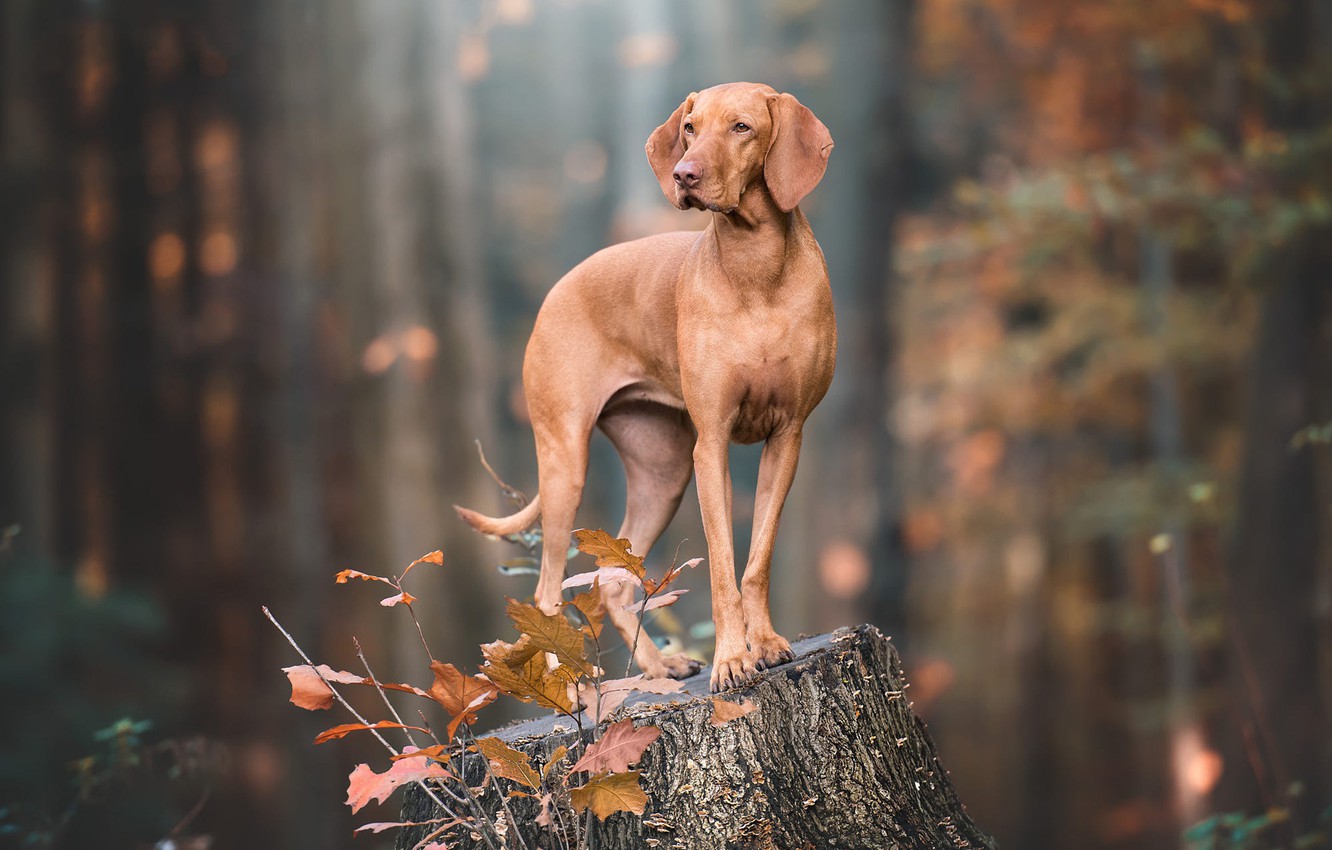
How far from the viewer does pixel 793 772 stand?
3072 mm

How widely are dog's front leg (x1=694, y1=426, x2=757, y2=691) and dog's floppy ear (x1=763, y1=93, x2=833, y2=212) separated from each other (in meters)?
0.69

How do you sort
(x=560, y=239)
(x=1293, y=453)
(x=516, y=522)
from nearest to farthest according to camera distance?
(x=516, y=522)
(x=1293, y=453)
(x=560, y=239)

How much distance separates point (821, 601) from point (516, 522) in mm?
5780

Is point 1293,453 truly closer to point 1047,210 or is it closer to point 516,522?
point 1047,210

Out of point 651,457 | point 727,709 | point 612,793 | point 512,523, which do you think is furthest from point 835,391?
point 612,793

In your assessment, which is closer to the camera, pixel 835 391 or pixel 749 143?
pixel 749 143

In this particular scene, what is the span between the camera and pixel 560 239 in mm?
18609

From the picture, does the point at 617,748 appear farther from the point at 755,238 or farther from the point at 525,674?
the point at 755,238

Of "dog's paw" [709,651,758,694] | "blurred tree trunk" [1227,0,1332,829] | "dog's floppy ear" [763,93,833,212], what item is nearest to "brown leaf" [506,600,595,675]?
"dog's paw" [709,651,758,694]

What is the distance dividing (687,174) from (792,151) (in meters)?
0.36

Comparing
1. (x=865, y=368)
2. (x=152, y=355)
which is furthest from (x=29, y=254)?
(x=865, y=368)

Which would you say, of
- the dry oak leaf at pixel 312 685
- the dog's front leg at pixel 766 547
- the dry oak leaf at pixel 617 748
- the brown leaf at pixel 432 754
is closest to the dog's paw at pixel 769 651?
the dog's front leg at pixel 766 547

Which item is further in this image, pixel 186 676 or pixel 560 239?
pixel 560 239

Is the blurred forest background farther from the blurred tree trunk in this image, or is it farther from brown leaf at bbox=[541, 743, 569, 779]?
brown leaf at bbox=[541, 743, 569, 779]
